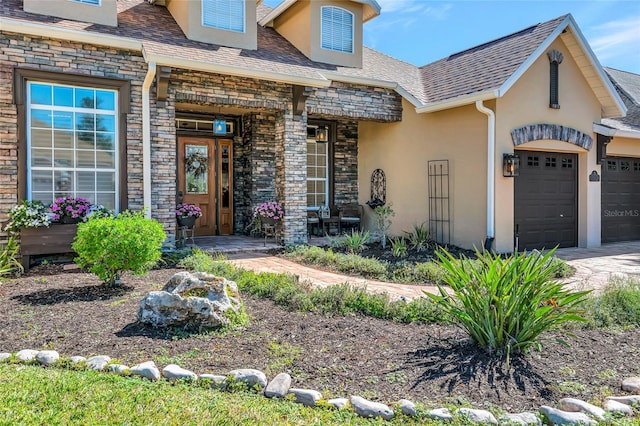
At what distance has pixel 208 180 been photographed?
36.8 ft

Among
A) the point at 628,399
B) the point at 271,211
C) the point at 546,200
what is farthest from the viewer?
the point at 546,200

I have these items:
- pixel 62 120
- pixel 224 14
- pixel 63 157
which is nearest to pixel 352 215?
pixel 224 14

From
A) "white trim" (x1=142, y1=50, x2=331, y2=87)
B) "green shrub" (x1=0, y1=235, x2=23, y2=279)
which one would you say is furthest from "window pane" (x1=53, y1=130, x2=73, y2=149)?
"white trim" (x1=142, y1=50, x2=331, y2=87)

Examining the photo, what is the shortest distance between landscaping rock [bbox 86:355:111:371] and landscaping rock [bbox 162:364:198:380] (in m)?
0.47

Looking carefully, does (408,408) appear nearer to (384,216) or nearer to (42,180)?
(42,180)

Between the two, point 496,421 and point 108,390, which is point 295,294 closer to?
point 108,390

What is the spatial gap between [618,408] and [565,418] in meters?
0.43

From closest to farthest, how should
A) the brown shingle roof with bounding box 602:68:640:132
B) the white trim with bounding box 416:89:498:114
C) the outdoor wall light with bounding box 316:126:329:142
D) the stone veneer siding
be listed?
the stone veneer siding < the white trim with bounding box 416:89:498:114 < the brown shingle roof with bounding box 602:68:640:132 < the outdoor wall light with bounding box 316:126:329:142

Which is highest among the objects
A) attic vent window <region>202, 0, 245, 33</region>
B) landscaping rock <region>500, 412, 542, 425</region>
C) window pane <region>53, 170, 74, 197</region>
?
attic vent window <region>202, 0, 245, 33</region>

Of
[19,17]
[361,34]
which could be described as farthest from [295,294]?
[361,34]

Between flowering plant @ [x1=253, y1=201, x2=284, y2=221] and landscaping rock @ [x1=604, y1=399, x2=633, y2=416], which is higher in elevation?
flowering plant @ [x1=253, y1=201, x2=284, y2=221]

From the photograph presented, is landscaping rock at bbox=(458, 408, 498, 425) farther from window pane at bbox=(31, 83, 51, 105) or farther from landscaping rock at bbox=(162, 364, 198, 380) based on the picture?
window pane at bbox=(31, 83, 51, 105)

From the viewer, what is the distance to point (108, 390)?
3.00m

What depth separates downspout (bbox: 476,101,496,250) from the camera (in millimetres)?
8773
